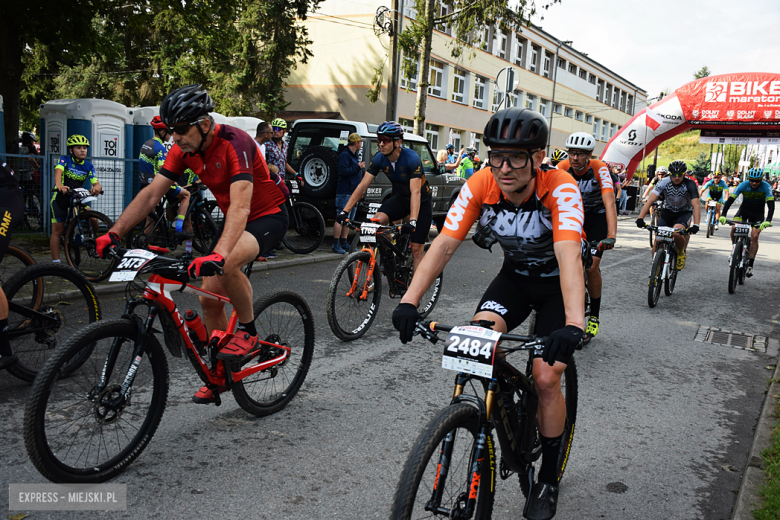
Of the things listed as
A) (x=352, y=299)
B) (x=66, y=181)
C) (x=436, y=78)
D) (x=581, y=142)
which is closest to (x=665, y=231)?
(x=581, y=142)

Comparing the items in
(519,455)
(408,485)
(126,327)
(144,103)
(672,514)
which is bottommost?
(672,514)

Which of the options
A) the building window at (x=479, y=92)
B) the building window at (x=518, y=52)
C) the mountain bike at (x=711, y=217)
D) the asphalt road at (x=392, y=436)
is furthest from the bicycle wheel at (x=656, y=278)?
the building window at (x=518, y=52)

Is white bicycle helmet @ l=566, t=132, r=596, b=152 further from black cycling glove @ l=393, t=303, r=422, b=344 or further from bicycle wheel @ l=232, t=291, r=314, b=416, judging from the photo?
black cycling glove @ l=393, t=303, r=422, b=344

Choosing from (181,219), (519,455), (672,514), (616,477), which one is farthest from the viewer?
(181,219)

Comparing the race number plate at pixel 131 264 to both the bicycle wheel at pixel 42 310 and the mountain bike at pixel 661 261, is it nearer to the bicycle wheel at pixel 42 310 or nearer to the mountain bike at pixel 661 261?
the bicycle wheel at pixel 42 310

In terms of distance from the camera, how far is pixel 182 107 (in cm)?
337

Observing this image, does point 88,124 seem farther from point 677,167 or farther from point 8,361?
point 677,167

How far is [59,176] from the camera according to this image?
26.6 ft

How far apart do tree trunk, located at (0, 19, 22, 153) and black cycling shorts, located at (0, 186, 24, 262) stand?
33.5ft

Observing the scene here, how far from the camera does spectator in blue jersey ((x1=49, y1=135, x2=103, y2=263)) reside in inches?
315

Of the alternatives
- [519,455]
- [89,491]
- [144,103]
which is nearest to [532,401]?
[519,455]

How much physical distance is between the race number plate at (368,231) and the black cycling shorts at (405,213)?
2.52 ft

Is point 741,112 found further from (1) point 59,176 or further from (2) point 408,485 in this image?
(2) point 408,485

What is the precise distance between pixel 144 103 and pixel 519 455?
29.5 metres
